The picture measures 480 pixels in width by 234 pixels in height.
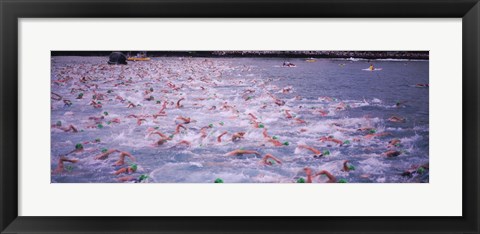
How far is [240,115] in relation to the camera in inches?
108

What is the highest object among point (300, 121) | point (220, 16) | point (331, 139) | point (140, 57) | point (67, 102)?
point (220, 16)

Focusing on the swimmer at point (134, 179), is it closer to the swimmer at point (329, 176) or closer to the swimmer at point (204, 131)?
the swimmer at point (204, 131)

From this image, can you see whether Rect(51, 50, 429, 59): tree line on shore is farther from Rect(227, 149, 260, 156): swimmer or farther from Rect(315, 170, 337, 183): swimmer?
Rect(315, 170, 337, 183): swimmer

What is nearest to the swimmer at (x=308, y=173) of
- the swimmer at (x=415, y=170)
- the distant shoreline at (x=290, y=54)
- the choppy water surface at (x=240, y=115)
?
the choppy water surface at (x=240, y=115)

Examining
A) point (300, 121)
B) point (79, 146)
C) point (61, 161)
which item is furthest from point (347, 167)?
point (61, 161)

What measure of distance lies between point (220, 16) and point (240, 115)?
2.06ft

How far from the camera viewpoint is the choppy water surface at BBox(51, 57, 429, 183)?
2680 mm

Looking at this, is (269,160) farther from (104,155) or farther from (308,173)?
(104,155)

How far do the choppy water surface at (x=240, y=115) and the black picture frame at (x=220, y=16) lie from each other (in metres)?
0.24

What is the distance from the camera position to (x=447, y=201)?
106 inches

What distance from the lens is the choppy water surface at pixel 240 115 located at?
105 inches

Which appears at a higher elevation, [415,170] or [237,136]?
[237,136]

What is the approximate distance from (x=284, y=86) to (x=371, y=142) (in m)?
0.65

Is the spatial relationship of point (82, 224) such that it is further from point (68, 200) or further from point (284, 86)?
point (284, 86)
